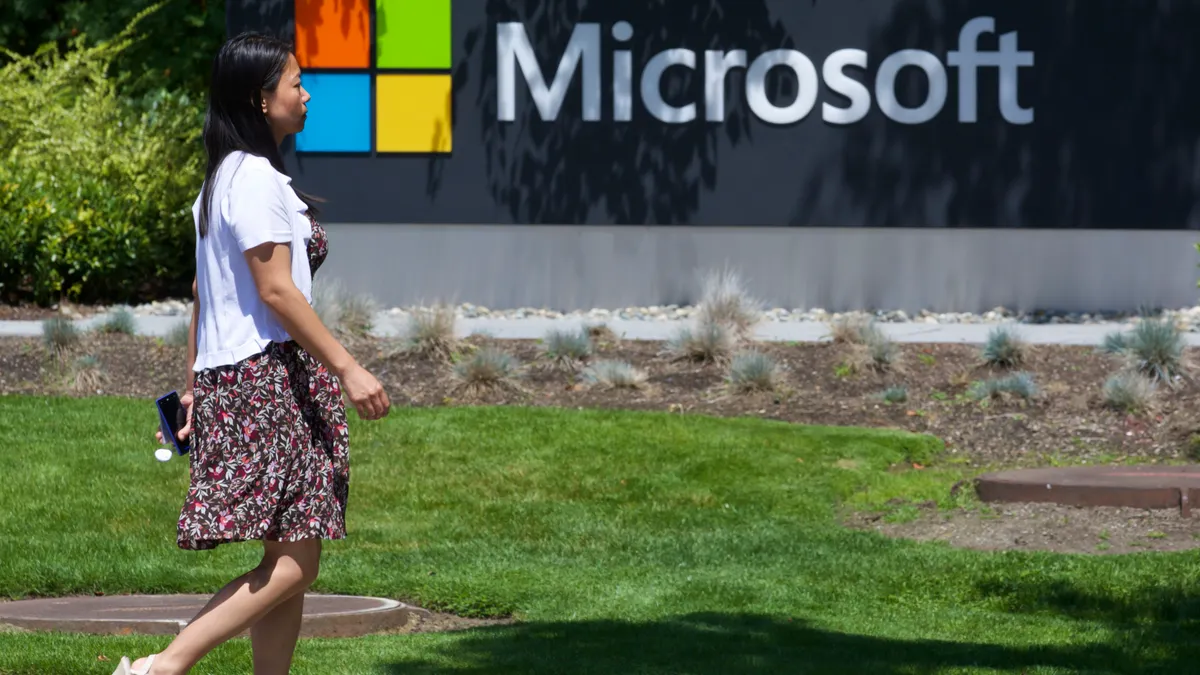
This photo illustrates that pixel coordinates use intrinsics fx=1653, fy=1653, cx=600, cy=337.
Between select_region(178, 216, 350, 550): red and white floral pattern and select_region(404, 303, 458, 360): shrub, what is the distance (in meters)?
7.41

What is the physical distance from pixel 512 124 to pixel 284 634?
1117 cm

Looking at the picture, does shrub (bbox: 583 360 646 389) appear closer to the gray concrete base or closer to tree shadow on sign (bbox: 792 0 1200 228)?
tree shadow on sign (bbox: 792 0 1200 228)

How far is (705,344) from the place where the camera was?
448 inches

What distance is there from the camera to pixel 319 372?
4039 millimetres

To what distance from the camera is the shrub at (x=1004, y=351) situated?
11.1 m

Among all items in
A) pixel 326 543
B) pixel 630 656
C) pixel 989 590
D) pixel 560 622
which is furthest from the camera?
pixel 326 543

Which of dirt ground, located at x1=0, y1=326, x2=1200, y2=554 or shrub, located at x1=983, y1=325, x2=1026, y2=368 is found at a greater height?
shrub, located at x1=983, y1=325, x2=1026, y2=368

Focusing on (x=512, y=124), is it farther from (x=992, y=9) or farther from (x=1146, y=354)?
(x=1146, y=354)

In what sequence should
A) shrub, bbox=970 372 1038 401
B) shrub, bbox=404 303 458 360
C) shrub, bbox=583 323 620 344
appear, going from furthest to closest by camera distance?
shrub, bbox=583 323 620 344, shrub, bbox=404 303 458 360, shrub, bbox=970 372 1038 401

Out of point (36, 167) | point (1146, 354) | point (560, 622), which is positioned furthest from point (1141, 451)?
point (36, 167)

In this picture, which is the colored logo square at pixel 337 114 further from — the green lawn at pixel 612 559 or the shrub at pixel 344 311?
the green lawn at pixel 612 559

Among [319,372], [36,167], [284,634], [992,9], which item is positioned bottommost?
[284,634]

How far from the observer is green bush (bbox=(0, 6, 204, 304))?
580 inches

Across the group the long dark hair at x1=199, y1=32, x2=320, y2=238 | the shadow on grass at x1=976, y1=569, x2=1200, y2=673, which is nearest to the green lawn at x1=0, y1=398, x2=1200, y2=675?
the shadow on grass at x1=976, y1=569, x2=1200, y2=673
